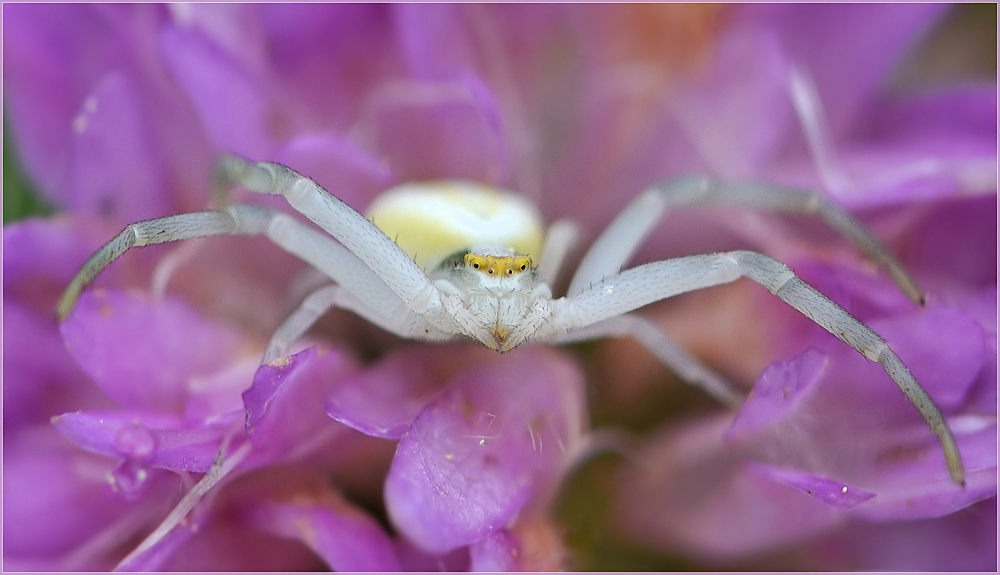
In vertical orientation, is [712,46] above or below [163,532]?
above

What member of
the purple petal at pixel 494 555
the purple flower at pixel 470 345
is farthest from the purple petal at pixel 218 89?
the purple petal at pixel 494 555

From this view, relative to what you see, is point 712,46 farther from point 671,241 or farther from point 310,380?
point 310,380

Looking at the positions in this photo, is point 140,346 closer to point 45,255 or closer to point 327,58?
point 45,255

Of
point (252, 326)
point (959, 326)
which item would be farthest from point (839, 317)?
point (252, 326)

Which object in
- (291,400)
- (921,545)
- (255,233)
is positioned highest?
(255,233)

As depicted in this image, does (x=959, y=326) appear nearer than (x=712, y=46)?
Yes

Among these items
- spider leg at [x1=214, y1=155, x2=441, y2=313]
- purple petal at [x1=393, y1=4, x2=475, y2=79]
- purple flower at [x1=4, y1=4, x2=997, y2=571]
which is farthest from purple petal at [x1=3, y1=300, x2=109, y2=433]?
purple petal at [x1=393, y1=4, x2=475, y2=79]

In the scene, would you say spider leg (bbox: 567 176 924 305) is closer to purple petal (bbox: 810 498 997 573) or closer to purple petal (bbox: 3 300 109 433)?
purple petal (bbox: 810 498 997 573)

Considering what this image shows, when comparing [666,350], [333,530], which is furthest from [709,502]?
[333,530]
